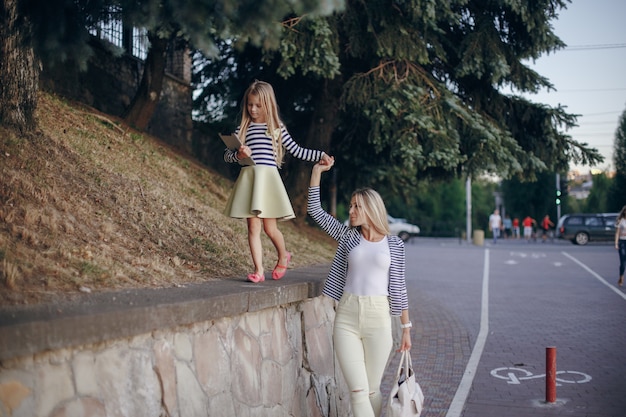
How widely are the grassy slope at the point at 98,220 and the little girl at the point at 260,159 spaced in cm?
71

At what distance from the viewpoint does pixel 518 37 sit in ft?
44.8

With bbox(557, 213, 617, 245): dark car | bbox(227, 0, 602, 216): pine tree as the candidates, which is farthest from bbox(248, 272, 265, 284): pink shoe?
bbox(557, 213, 617, 245): dark car

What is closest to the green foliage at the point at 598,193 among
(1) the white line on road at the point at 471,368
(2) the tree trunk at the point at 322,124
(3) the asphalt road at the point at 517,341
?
(3) the asphalt road at the point at 517,341

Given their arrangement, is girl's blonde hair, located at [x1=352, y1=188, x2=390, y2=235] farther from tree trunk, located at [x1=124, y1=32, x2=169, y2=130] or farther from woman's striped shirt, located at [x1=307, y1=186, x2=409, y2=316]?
tree trunk, located at [x1=124, y1=32, x2=169, y2=130]

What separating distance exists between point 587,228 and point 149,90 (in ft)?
105

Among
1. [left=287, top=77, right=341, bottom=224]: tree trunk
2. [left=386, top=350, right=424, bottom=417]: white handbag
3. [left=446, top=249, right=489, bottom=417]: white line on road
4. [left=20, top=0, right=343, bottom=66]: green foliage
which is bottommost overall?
[left=446, top=249, right=489, bottom=417]: white line on road

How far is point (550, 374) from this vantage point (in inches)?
276

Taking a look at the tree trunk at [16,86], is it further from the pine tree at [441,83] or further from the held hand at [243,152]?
the pine tree at [441,83]

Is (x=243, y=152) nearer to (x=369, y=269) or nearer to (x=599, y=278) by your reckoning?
(x=369, y=269)

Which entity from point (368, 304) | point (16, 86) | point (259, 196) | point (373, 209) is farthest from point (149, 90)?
point (368, 304)

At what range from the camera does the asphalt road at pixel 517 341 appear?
24.2 ft

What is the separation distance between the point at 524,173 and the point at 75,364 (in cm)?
1174

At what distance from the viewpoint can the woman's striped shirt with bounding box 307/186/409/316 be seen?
16.1 ft

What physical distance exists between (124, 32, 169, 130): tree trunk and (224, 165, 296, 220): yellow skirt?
7.71m
